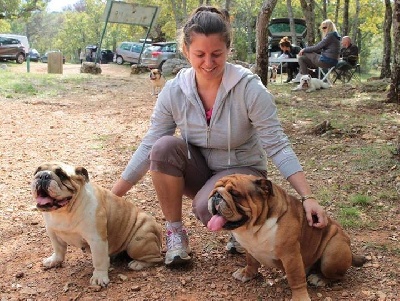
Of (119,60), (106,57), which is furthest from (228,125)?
(106,57)

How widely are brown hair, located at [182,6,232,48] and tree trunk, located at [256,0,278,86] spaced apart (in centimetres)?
A: 718

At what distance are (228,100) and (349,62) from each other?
13.2m

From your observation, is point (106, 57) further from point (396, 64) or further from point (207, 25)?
point (207, 25)

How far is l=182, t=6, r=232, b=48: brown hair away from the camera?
3.16 meters

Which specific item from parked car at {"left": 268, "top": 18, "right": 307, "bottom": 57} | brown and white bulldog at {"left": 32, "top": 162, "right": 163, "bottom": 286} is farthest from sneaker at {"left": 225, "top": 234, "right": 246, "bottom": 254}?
parked car at {"left": 268, "top": 18, "right": 307, "bottom": 57}

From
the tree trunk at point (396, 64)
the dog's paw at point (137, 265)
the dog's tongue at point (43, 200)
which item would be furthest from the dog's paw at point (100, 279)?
the tree trunk at point (396, 64)

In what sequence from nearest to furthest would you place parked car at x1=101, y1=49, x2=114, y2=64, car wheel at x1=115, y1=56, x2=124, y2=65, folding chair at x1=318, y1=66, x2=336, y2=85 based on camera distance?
1. folding chair at x1=318, y1=66, x2=336, y2=85
2. car wheel at x1=115, y1=56, x2=124, y2=65
3. parked car at x1=101, y1=49, x2=114, y2=64

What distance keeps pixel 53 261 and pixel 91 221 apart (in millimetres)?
618

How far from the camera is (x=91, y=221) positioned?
10.0 feet

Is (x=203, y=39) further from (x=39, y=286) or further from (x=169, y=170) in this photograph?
(x=39, y=286)

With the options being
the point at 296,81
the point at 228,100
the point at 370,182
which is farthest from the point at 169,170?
the point at 296,81

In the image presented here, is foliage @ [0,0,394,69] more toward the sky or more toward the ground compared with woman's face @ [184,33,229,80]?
more toward the sky

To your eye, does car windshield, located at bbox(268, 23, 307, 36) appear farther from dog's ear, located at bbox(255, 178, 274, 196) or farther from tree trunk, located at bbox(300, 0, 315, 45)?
dog's ear, located at bbox(255, 178, 274, 196)

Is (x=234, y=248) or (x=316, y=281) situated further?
(x=234, y=248)
